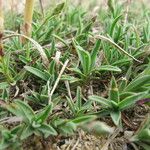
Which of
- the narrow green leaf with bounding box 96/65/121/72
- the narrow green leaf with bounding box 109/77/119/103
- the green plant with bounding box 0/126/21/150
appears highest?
the narrow green leaf with bounding box 96/65/121/72

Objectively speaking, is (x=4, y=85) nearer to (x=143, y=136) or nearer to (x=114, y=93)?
(x=114, y=93)

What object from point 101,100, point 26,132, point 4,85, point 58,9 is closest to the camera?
point 26,132

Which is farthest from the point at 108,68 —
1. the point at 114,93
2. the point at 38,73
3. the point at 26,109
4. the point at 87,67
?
the point at 26,109

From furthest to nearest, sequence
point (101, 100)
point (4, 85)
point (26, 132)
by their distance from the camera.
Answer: point (4, 85)
point (101, 100)
point (26, 132)

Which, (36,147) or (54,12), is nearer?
(36,147)

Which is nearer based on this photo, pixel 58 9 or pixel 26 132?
pixel 26 132

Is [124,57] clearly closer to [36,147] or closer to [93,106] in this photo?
[93,106]

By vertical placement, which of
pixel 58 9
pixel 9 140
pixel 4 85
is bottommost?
pixel 9 140

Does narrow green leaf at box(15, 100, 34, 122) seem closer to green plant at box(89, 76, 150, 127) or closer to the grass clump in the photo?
the grass clump

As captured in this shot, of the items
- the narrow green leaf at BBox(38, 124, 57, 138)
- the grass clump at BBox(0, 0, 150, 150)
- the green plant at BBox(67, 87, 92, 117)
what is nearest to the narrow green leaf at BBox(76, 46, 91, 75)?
the grass clump at BBox(0, 0, 150, 150)

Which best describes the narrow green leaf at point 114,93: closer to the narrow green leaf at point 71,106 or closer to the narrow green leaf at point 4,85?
the narrow green leaf at point 71,106

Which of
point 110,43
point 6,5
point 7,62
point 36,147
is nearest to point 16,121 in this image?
point 36,147
